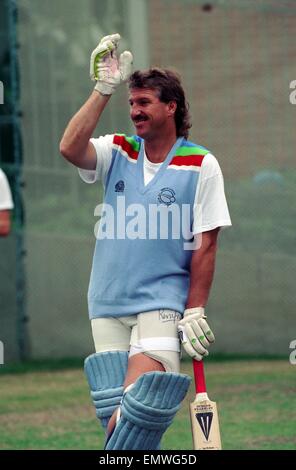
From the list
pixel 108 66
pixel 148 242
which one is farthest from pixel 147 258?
pixel 108 66

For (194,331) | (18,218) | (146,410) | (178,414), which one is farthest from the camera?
(18,218)

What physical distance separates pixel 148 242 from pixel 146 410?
780mm

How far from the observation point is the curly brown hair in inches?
247

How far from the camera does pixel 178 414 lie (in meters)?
10.5

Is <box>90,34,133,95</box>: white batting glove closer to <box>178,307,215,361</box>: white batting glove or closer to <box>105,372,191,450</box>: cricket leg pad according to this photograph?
<box>178,307,215,361</box>: white batting glove

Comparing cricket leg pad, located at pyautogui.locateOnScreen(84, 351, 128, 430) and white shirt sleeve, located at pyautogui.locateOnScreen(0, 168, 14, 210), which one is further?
white shirt sleeve, located at pyautogui.locateOnScreen(0, 168, 14, 210)

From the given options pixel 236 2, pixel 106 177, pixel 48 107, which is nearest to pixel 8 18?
pixel 48 107

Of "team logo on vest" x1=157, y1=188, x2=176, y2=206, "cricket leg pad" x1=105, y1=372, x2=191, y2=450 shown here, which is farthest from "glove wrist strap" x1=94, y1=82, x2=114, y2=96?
"cricket leg pad" x1=105, y1=372, x2=191, y2=450

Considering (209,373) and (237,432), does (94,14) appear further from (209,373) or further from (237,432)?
(237,432)

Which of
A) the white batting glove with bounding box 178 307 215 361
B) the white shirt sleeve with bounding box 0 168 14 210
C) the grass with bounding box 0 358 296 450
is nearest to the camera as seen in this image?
the white batting glove with bounding box 178 307 215 361

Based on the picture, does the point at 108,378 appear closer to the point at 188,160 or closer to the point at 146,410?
the point at 146,410

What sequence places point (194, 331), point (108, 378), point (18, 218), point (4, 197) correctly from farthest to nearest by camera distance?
point (18, 218)
point (4, 197)
point (108, 378)
point (194, 331)

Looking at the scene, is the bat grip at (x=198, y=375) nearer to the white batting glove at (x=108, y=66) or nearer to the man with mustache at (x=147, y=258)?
the man with mustache at (x=147, y=258)

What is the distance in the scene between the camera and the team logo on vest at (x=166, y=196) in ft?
20.1
